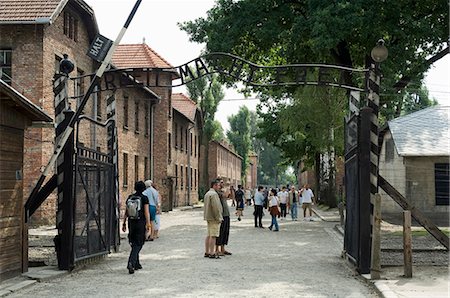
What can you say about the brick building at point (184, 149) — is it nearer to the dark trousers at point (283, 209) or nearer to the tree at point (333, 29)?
the dark trousers at point (283, 209)

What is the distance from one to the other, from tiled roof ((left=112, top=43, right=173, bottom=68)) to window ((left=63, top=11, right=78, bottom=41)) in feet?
46.2

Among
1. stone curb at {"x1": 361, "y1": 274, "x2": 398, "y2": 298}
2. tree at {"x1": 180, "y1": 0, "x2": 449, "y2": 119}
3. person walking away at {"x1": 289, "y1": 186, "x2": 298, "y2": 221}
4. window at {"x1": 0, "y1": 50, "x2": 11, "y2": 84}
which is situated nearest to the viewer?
stone curb at {"x1": 361, "y1": 274, "x2": 398, "y2": 298}

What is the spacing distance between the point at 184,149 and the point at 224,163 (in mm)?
33745

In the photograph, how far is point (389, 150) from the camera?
105ft

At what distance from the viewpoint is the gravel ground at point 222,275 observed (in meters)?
9.82

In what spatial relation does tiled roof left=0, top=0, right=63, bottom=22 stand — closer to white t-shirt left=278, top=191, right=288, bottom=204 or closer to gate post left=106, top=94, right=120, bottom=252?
gate post left=106, top=94, right=120, bottom=252

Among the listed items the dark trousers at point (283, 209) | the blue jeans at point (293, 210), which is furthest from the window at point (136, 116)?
the blue jeans at point (293, 210)

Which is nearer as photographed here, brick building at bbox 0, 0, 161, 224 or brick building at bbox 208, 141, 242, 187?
brick building at bbox 0, 0, 161, 224

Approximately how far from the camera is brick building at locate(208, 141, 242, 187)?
257 feet

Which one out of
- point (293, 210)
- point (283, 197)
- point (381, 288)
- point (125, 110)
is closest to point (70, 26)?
point (125, 110)

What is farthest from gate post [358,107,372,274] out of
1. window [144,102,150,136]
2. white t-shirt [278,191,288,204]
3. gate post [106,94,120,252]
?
window [144,102,150,136]

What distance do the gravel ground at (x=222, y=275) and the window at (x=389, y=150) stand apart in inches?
556

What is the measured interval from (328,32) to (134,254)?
1309cm

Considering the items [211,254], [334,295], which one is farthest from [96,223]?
[334,295]
